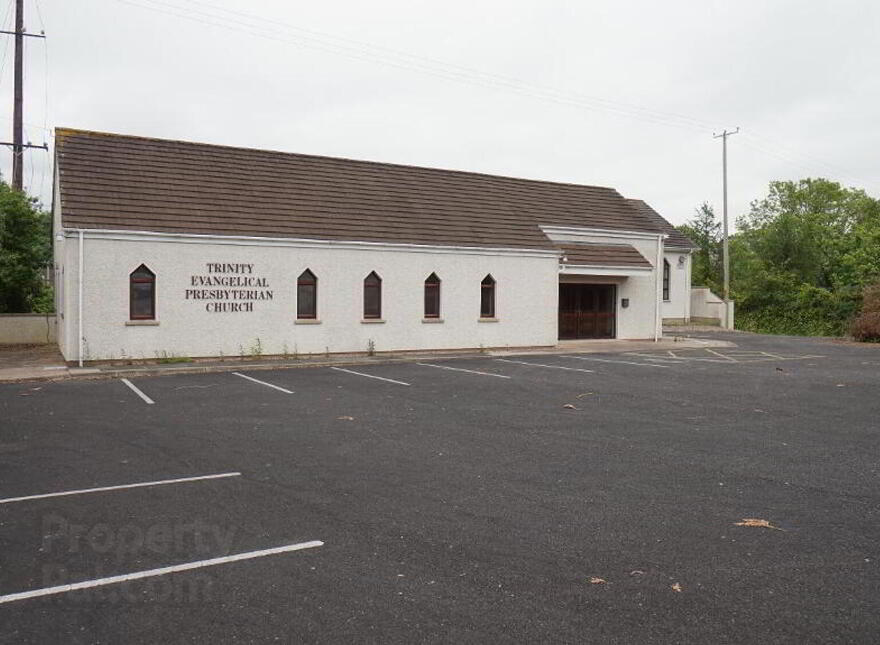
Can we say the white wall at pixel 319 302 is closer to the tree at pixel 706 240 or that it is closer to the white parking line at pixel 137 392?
the white parking line at pixel 137 392

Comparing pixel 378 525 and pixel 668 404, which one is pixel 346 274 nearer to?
pixel 668 404

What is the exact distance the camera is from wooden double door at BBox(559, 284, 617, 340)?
2894 centimetres

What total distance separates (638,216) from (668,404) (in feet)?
67.8

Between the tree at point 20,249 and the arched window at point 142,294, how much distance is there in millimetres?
10145

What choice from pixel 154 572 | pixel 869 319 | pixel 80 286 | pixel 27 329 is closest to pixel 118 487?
pixel 154 572

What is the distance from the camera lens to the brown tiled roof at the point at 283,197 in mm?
20219

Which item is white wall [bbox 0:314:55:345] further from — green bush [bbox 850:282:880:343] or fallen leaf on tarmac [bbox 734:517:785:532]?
green bush [bbox 850:282:880:343]

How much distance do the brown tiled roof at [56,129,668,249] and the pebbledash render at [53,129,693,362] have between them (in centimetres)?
6

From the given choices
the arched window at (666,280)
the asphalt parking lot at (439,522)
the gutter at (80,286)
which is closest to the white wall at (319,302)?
the gutter at (80,286)

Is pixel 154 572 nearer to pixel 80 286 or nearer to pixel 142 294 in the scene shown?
pixel 80 286

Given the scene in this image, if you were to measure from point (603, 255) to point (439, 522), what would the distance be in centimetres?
2328

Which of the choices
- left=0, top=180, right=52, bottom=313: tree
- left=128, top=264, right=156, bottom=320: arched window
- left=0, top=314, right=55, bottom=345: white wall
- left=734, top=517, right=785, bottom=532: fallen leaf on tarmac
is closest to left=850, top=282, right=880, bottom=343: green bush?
left=128, top=264, right=156, bottom=320: arched window

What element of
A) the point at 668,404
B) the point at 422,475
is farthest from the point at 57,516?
the point at 668,404

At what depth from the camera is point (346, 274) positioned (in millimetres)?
22484
